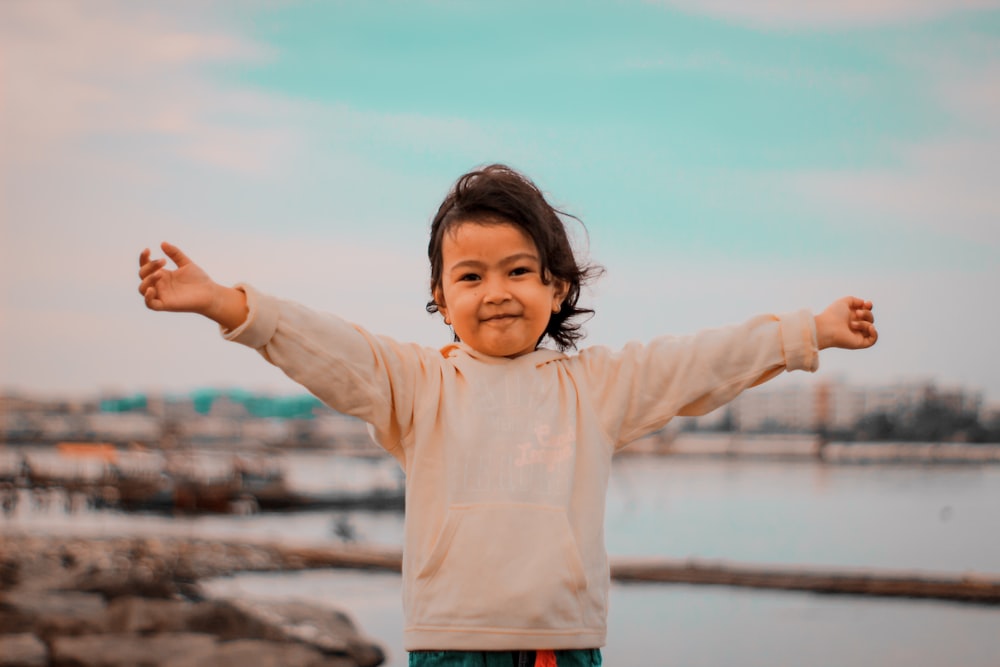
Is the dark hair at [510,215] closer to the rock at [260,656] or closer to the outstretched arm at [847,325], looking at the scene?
the outstretched arm at [847,325]

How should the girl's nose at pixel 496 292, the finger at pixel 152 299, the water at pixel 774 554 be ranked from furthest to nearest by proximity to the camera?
the water at pixel 774 554
the girl's nose at pixel 496 292
the finger at pixel 152 299

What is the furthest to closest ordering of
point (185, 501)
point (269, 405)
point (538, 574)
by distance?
point (185, 501) → point (269, 405) → point (538, 574)

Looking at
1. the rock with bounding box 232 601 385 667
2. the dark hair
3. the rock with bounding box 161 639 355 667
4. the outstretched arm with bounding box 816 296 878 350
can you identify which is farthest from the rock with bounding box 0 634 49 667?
the outstretched arm with bounding box 816 296 878 350

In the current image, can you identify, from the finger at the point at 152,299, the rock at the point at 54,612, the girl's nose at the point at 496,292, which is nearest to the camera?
the finger at the point at 152,299

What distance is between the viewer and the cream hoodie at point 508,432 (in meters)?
1.01

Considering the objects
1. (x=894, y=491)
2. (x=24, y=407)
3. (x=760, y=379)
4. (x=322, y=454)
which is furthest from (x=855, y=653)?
(x=24, y=407)

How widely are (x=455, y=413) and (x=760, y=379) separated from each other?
12.3 inches

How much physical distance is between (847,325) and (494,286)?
36cm

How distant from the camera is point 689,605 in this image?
4293 mm

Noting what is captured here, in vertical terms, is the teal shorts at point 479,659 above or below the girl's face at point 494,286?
below

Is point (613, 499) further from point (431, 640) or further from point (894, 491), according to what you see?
point (431, 640)

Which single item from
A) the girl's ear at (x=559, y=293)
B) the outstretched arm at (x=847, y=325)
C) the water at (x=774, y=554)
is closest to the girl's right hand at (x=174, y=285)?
the girl's ear at (x=559, y=293)

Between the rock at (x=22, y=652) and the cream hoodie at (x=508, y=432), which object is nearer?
the cream hoodie at (x=508, y=432)

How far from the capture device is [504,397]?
109 cm
